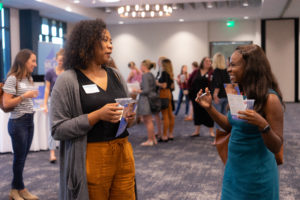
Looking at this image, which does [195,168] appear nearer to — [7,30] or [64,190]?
[64,190]

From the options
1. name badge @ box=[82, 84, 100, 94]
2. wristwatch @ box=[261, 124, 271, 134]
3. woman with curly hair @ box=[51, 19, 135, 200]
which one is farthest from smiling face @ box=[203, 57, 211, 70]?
wristwatch @ box=[261, 124, 271, 134]

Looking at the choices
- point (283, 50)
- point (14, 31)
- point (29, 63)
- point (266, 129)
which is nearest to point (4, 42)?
point (14, 31)

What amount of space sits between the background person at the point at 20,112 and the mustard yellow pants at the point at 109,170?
1875mm

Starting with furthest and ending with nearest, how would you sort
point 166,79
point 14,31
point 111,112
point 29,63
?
1. point 14,31
2. point 166,79
3. point 29,63
4. point 111,112

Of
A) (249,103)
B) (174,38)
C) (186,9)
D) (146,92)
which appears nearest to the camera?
(249,103)

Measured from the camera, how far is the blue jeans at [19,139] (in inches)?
141

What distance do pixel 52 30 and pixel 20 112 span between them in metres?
10.7

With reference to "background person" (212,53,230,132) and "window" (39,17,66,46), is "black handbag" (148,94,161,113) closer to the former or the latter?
"background person" (212,53,230,132)

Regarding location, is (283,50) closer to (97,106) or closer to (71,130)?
(97,106)

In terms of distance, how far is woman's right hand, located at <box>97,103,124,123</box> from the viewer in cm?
184

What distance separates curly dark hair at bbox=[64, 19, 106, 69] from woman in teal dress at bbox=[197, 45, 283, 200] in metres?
0.74

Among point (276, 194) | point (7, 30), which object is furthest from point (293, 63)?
point (276, 194)

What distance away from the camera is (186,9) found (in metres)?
14.1

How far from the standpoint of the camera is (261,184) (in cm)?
184
